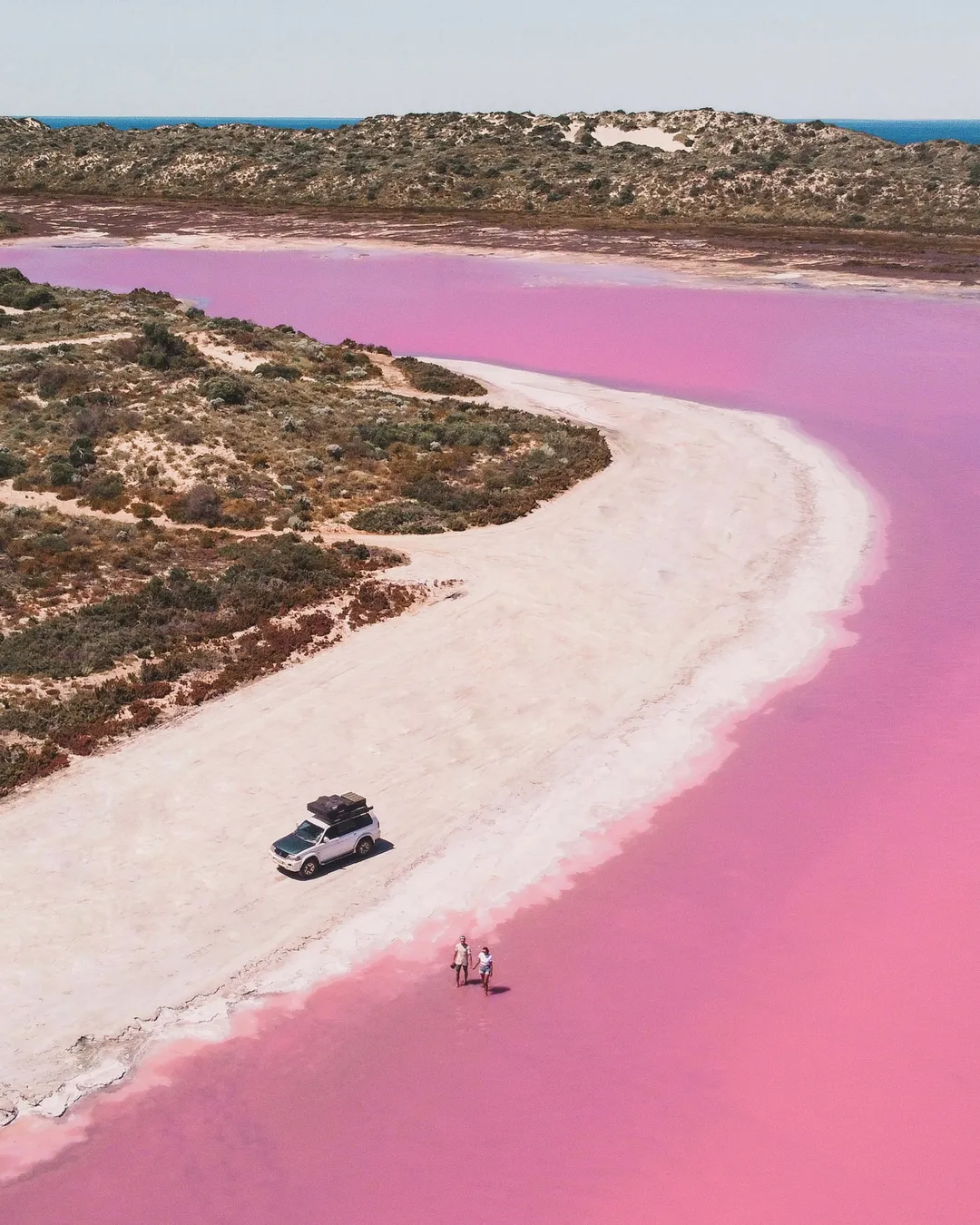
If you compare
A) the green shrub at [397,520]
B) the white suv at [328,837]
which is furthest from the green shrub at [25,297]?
the white suv at [328,837]

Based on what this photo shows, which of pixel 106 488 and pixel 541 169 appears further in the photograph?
pixel 541 169

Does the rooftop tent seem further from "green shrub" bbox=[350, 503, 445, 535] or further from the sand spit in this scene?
"green shrub" bbox=[350, 503, 445, 535]

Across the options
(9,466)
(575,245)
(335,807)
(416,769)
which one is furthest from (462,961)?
(575,245)

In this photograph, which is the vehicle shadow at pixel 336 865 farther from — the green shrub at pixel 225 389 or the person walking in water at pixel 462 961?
the green shrub at pixel 225 389

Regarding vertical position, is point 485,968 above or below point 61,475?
below

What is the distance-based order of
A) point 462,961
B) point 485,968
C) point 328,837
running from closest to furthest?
1. point 485,968
2. point 462,961
3. point 328,837

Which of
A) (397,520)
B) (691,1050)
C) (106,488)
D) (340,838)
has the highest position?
(106,488)

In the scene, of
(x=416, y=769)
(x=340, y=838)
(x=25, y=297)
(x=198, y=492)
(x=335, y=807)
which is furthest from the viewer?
(x=25, y=297)

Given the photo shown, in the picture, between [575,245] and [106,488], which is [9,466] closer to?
[106,488]

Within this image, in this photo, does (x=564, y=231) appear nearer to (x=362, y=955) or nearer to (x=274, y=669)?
(x=274, y=669)
